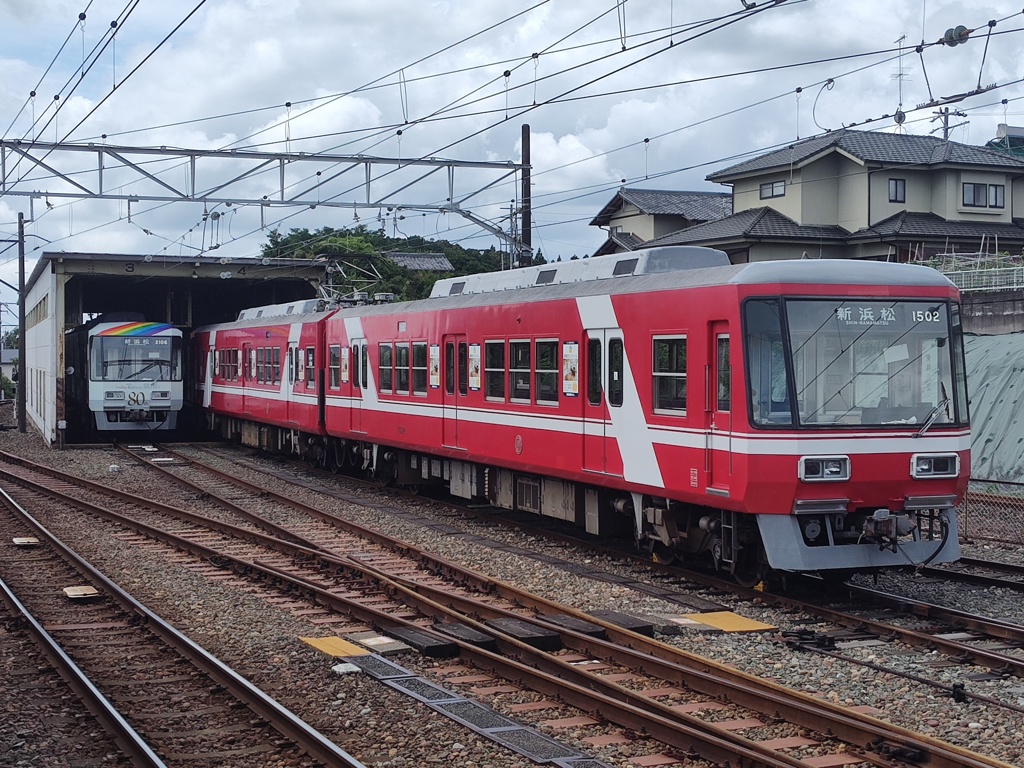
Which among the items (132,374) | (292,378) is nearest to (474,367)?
(292,378)

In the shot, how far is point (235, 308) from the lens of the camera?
4116 centimetres

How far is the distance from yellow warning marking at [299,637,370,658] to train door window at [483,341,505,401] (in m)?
5.99

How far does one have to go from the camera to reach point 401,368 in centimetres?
1831

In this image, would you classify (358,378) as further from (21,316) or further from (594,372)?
(21,316)

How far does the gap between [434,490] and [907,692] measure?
1221cm


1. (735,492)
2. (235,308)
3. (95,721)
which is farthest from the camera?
(235,308)

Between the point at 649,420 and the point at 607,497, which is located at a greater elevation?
the point at 649,420

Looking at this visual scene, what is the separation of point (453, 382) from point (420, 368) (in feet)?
4.63

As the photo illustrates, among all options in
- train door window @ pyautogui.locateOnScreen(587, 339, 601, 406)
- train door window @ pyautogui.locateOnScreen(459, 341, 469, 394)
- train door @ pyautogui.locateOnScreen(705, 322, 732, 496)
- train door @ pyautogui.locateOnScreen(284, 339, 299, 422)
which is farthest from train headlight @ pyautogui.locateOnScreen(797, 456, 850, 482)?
train door @ pyautogui.locateOnScreen(284, 339, 299, 422)

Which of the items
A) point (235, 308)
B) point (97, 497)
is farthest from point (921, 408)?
point (235, 308)

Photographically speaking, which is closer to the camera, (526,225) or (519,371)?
(519,371)

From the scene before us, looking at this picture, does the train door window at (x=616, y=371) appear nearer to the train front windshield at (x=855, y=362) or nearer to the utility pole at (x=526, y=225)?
the train front windshield at (x=855, y=362)

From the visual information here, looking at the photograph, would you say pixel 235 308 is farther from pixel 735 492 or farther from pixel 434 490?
pixel 735 492

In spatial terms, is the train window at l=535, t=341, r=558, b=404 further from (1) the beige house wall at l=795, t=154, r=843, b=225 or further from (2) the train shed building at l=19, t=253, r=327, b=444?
(1) the beige house wall at l=795, t=154, r=843, b=225
